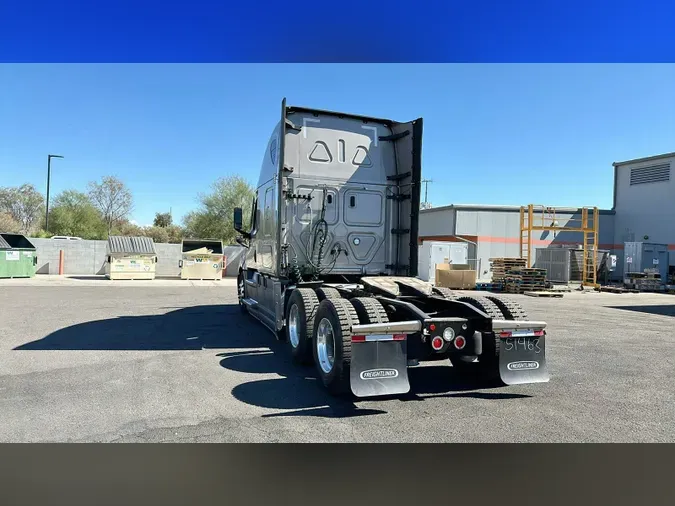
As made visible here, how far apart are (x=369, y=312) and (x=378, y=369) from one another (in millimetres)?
645

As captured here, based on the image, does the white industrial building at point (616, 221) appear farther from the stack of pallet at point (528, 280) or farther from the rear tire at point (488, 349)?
the rear tire at point (488, 349)

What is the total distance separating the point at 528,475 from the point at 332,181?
18.8 feet

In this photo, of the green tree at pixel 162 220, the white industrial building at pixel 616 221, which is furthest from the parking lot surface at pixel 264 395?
the green tree at pixel 162 220

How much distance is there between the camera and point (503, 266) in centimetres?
2512

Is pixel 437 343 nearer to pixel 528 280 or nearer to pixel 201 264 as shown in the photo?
pixel 528 280

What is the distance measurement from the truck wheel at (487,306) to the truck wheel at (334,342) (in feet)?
5.67

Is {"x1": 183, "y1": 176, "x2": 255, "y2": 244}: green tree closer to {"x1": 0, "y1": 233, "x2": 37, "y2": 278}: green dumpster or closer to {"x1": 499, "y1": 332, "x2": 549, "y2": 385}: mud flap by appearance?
{"x1": 0, "y1": 233, "x2": 37, "y2": 278}: green dumpster

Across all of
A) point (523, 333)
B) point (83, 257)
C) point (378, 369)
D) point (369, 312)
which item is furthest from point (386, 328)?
point (83, 257)

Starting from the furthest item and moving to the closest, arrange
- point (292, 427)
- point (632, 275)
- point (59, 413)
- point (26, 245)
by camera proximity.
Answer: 1. point (632, 275)
2. point (26, 245)
3. point (59, 413)
4. point (292, 427)

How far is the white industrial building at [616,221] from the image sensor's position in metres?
34.1

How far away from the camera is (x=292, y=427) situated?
477 centimetres

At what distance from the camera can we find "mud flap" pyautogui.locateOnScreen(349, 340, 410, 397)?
5.21m
